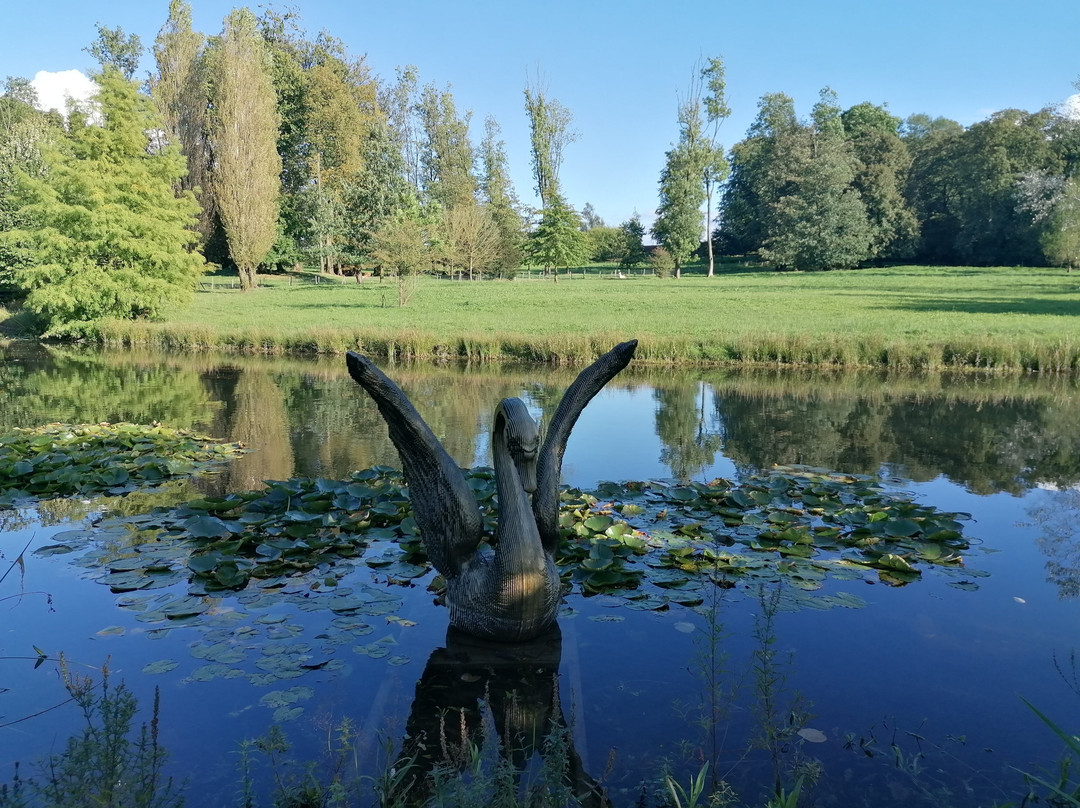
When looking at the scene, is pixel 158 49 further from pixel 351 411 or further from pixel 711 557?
pixel 711 557

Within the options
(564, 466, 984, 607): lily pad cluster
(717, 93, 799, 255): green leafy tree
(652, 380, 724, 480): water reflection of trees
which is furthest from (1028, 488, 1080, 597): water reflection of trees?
(717, 93, 799, 255): green leafy tree

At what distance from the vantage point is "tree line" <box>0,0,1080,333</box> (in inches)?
945

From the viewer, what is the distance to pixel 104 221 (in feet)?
76.3

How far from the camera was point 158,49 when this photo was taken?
42.1 m

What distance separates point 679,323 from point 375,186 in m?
30.1

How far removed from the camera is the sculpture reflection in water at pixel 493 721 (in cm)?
312

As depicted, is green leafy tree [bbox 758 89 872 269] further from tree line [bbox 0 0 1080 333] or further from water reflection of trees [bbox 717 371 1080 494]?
water reflection of trees [bbox 717 371 1080 494]

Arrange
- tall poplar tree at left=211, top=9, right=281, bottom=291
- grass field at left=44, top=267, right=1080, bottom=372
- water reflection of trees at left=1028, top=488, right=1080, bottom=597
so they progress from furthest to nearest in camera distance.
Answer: tall poplar tree at left=211, top=9, right=281, bottom=291 < grass field at left=44, top=267, right=1080, bottom=372 < water reflection of trees at left=1028, top=488, right=1080, bottom=597

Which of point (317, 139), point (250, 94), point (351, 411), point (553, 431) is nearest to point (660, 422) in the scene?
point (351, 411)

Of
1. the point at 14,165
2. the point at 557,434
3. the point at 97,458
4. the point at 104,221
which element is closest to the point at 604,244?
the point at 14,165

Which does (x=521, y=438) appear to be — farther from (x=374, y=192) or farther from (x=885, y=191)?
(x=885, y=191)

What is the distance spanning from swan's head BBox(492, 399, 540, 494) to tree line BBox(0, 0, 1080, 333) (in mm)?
24274

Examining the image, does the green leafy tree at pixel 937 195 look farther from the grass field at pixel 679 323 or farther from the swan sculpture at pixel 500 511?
the swan sculpture at pixel 500 511

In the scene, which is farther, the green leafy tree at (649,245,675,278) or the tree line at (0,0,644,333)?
the green leafy tree at (649,245,675,278)
